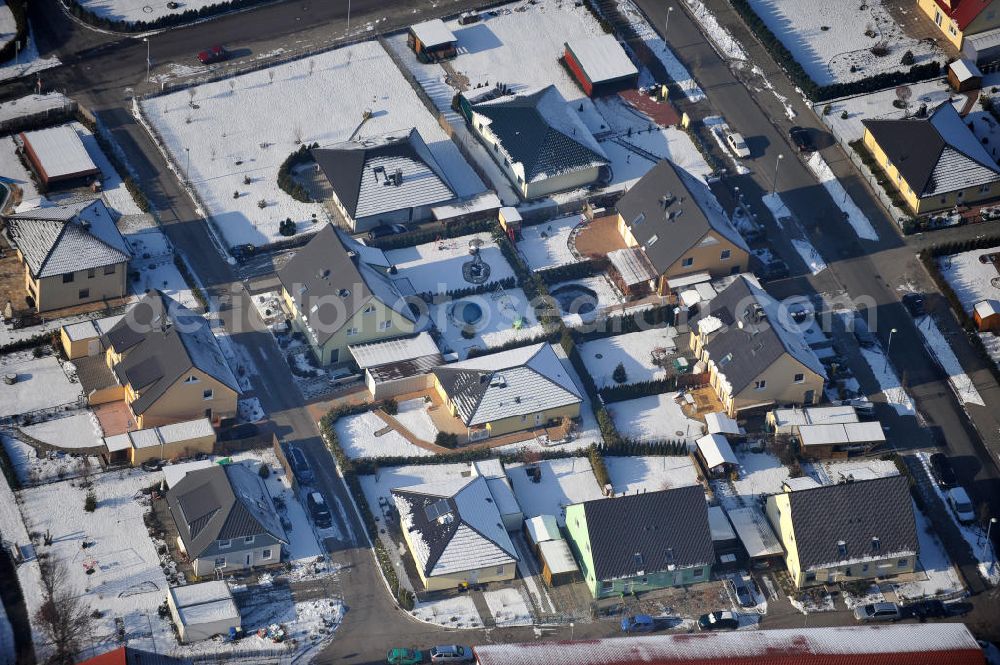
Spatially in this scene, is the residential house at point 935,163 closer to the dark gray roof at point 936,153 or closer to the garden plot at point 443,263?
the dark gray roof at point 936,153

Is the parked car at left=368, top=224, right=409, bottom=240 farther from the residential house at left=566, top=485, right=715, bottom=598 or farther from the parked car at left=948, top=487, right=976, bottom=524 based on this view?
the parked car at left=948, top=487, right=976, bottom=524

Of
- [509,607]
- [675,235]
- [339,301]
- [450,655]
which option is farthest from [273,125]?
[450,655]

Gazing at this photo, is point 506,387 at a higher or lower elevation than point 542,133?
lower

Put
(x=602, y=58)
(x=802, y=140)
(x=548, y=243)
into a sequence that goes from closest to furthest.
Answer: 1. (x=548, y=243)
2. (x=802, y=140)
3. (x=602, y=58)

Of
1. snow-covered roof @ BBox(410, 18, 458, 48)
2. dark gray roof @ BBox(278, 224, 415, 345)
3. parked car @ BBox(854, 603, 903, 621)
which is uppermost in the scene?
snow-covered roof @ BBox(410, 18, 458, 48)

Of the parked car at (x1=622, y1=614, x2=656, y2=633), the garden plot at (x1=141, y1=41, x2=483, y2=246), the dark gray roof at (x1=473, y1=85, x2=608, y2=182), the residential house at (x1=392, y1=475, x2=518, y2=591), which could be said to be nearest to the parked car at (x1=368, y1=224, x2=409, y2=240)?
the garden plot at (x1=141, y1=41, x2=483, y2=246)

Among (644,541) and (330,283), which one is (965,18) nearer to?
(330,283)

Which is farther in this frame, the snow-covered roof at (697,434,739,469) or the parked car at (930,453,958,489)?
the snow-covered roof at (697,434,739,469)
